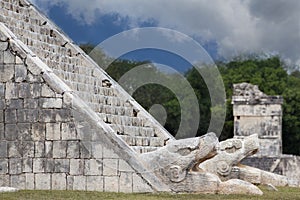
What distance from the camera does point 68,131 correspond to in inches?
573

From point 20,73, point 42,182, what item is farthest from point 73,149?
point 20,73

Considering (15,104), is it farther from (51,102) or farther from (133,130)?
(133,130)

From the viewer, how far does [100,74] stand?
1881cm

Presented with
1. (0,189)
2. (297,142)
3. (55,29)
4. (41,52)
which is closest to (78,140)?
(0,189)

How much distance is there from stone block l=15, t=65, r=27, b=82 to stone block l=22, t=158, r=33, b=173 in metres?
Answer: 1.56

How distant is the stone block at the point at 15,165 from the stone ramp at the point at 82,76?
2071mm

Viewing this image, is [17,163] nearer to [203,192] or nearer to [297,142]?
[203,192]

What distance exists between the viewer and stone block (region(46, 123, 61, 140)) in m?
14.6

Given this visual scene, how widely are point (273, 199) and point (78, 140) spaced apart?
12.2 feet

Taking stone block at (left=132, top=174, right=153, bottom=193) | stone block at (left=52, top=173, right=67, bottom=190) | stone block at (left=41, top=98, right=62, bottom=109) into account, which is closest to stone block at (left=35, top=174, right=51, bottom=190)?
stone block at (left=52, top=173, right=67, bottom=190)

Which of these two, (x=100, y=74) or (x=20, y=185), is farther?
(x=100, y=74)

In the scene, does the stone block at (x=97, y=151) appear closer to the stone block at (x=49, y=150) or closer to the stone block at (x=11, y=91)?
the stone block at (x=49, y=150)

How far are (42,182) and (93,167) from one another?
41.5 inches

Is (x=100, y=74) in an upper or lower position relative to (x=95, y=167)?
upper
